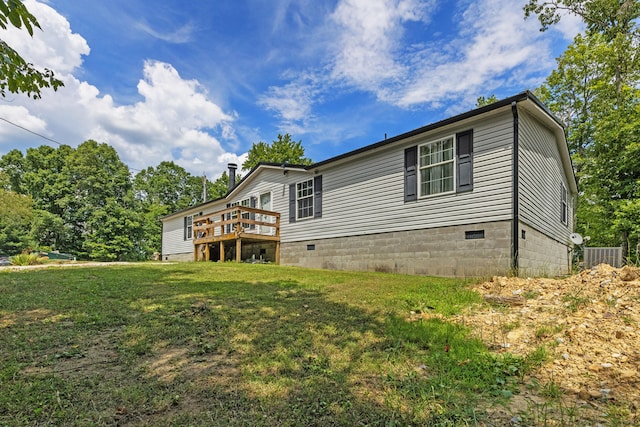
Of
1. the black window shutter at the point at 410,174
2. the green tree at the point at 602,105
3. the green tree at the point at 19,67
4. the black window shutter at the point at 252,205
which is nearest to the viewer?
the green tree at the point at 19,67

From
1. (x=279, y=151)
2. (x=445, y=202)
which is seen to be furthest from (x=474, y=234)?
(x=279, y=151)

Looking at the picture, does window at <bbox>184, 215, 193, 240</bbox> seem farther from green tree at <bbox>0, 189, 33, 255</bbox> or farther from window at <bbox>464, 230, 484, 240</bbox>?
window at <bbox>464, 230, 484, 240</bbox>

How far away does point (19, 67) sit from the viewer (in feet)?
9.62

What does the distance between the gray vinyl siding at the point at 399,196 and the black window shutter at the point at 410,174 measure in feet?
0.48

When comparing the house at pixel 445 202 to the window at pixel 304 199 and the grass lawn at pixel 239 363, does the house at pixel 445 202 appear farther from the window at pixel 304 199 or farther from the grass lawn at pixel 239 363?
the grass lawn at pixel 239 363

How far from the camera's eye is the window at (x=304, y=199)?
12984 mm

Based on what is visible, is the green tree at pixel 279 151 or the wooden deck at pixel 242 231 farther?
the green tree at pixel 279 151

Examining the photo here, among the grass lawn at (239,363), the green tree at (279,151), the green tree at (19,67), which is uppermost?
the green tree at (279,151)

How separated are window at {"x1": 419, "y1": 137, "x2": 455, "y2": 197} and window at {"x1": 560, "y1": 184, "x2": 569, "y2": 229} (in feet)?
22.3

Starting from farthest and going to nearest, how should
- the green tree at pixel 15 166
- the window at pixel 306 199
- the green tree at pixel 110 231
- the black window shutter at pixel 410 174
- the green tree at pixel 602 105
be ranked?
the green tree at pixel 15 166
the green tree at pixel 110 231
the green tree at pixel 602 105
the window at pixel 306 199
the black window shutter at pixel 410 174

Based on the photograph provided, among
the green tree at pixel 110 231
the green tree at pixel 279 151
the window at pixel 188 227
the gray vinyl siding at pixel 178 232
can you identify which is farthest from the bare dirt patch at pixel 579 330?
the green tree at pixel 110 231

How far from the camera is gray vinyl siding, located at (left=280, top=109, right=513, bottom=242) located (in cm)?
785

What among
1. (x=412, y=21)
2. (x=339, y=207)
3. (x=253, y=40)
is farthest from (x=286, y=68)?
(x=339, y=207)

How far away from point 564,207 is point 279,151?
23.2 m
